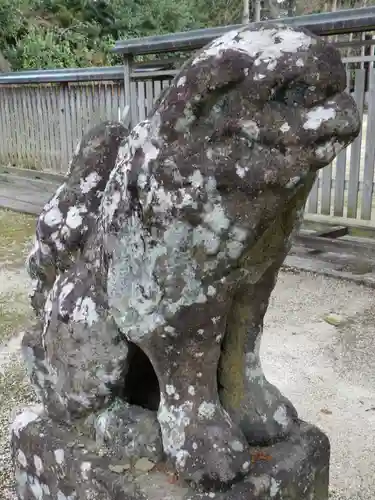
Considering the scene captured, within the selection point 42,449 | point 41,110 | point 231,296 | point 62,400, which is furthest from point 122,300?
point 41,110

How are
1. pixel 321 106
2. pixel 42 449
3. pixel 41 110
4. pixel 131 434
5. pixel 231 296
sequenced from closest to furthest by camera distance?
pixel 321 106 → pixel 231 296 → pixel 131 434 → pixel 42 449 → pixel 41 110

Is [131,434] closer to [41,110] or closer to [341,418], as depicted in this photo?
[341,418]

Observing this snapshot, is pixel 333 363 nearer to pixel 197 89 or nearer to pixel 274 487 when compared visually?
pixel 274 487

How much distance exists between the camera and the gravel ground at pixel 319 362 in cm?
197

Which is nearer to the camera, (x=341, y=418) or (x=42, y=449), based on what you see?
(x=42, y=449)

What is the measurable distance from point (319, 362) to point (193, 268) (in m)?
1.76

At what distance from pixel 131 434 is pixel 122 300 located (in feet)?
0.94

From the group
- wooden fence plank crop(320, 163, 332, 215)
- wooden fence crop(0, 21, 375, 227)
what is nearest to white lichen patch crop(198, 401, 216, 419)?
wooden fence crop(0, 21, 375, 227)

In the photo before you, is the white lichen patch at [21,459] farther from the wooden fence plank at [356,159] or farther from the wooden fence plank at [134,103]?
the wooden fence plank at [134,103]

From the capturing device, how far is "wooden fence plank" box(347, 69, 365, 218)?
413 cm

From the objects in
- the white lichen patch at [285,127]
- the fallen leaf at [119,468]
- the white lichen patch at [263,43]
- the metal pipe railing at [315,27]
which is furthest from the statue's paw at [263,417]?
the metal pipe railing at [315,27]

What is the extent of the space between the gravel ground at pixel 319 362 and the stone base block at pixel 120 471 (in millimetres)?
491

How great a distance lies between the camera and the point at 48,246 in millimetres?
1352

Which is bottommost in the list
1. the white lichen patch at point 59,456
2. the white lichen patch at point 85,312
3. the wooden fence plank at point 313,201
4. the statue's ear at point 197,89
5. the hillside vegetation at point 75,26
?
the wooden fence plank at point 313,201
